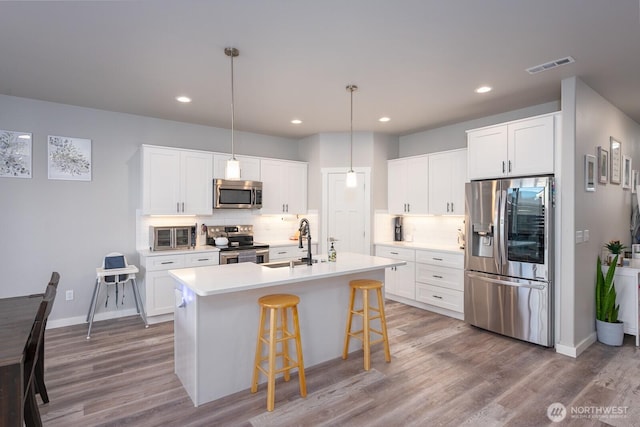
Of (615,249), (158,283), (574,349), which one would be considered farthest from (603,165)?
(158,283)

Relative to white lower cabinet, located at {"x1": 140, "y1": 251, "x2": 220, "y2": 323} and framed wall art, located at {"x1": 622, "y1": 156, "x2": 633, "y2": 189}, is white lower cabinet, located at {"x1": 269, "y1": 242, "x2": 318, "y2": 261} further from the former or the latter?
framed wall art, located at {"x1": 622, "y1": 156, "x2": 633, "y2": 189}

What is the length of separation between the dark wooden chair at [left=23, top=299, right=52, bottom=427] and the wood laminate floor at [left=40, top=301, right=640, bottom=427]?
1.15 feet

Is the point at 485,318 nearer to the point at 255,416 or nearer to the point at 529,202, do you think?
the point at 529,202

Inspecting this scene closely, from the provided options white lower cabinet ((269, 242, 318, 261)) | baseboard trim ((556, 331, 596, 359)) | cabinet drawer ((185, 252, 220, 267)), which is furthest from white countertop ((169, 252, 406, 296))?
white lower cabinet ((269, 242, 318, 261))

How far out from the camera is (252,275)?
2.66 m

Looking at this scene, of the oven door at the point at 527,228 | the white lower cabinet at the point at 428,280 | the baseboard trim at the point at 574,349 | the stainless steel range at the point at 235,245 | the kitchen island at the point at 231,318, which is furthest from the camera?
the stainless steel range at the point at 235,245

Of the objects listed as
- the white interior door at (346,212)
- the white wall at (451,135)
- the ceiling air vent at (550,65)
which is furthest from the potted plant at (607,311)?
the white interior door at (346,212)

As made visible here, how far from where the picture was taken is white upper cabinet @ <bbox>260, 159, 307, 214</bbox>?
5398 mm

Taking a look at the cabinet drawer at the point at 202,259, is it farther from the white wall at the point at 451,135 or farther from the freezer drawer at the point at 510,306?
the white wall at the point at 451,135

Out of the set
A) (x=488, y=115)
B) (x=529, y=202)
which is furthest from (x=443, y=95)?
(x=529, y=202)

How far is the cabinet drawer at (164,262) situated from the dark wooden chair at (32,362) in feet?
7.17

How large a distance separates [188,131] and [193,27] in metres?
2.82

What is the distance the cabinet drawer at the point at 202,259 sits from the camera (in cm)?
440

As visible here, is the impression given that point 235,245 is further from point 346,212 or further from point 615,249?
point 615,249
